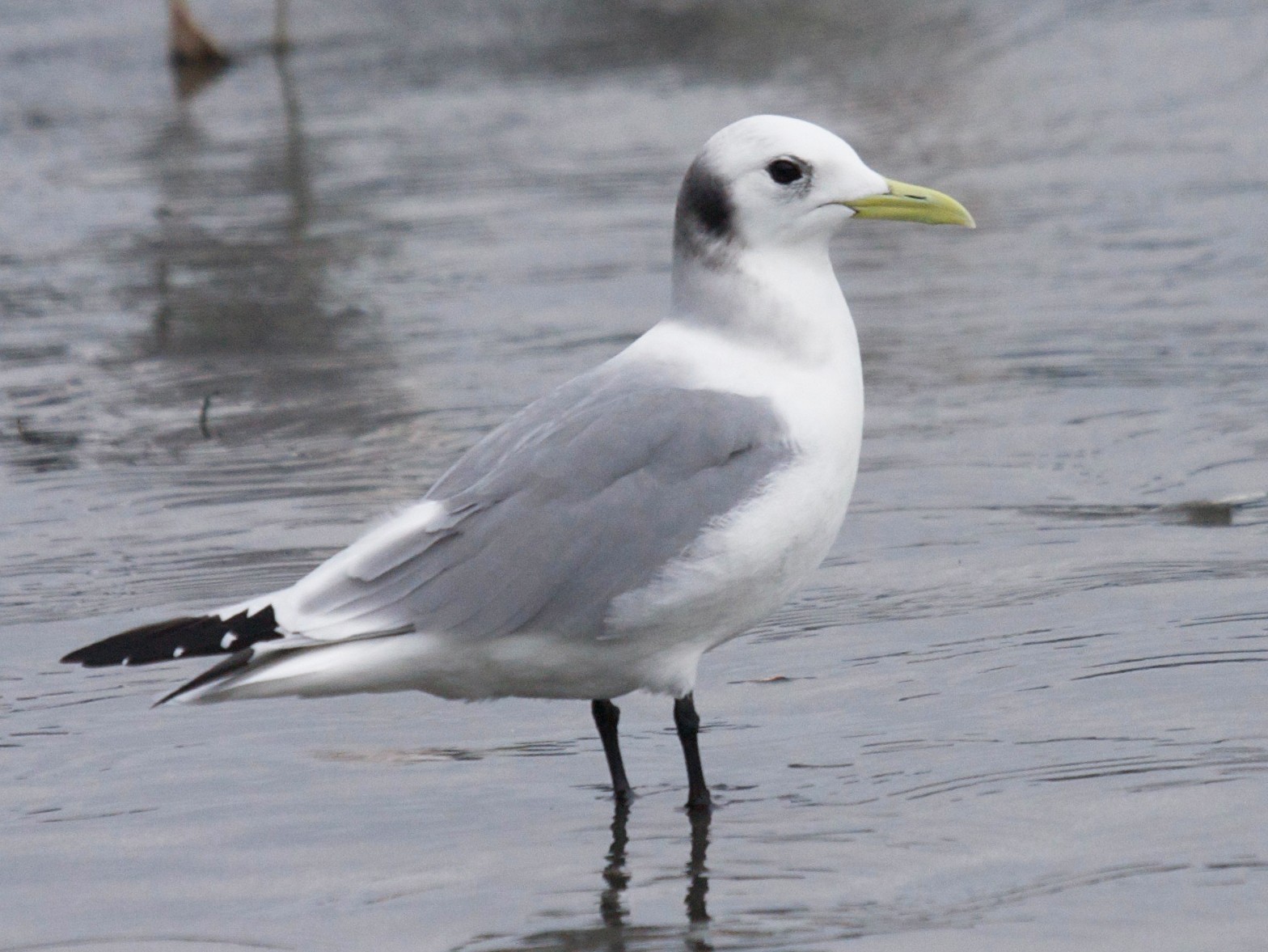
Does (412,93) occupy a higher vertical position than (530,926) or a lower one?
higher

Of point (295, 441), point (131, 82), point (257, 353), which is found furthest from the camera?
point (131, 82)

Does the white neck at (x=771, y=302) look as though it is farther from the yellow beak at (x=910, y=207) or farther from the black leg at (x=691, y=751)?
the black leg at (x=691, y=751)

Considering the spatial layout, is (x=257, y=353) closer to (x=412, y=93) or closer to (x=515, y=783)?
(x=515, y=783)

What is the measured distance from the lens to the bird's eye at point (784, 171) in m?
4.13

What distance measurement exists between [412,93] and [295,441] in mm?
9221

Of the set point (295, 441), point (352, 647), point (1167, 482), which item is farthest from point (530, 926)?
point (295, 441)

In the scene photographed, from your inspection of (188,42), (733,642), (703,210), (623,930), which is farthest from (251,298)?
(188,42)

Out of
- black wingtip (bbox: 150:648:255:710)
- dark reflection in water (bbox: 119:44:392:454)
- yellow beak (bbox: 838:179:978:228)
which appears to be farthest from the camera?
dark reflection in water (bbox: 119:44:392:454)

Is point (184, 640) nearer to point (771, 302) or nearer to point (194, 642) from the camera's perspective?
point (194, 642)

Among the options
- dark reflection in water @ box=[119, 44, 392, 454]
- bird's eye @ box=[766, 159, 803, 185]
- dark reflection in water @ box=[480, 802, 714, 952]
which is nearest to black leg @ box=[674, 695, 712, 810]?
dark reflection in water @ box=[480, 802, 714, 952]

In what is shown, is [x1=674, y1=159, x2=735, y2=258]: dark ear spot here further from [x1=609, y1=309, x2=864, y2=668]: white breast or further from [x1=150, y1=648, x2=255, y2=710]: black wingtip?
[x1=150, y1=648, x2=255, y2=710]: black wingtip

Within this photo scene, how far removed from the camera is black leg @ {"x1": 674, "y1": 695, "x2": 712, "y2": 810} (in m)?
3.99

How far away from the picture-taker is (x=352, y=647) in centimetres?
374

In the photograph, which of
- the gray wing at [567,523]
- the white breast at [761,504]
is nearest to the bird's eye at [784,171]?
the white breast at [761,504]
